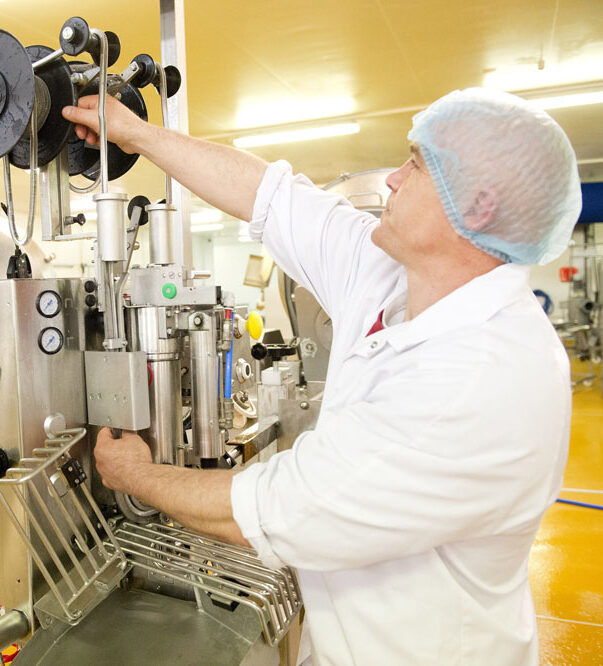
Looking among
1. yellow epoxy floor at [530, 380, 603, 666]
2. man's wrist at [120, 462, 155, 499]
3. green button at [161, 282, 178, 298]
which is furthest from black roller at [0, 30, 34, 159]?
yellow epoxy floor at [530, 380, 603, 666]

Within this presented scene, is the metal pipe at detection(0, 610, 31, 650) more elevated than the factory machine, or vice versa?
the factory machine

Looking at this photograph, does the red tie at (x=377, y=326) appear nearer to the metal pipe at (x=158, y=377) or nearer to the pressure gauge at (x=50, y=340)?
the metal pipe at (x=158, y=377)

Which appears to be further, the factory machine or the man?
the factory machine

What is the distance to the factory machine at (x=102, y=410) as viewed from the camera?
91 centimetres

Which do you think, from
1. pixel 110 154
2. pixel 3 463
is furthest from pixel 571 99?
pixel 3 463

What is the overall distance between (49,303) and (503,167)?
30.3 inches

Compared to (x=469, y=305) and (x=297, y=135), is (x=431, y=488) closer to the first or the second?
(x=469, y=305)

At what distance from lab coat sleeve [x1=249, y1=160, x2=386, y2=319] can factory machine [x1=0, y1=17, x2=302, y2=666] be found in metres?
0.20

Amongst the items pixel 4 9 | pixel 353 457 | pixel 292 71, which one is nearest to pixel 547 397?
pixel 353 457

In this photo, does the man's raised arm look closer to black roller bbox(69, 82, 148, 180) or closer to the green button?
black roller bbox(69, 82, 148, 180)

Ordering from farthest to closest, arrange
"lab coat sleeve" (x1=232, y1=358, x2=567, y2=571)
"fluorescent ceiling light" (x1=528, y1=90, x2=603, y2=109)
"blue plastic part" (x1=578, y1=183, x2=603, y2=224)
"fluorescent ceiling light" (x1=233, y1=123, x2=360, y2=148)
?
"blue plastic part" (x1=578, y1=183, x2=603, y2=224) < "fluorescent ceiling light" (x1=233, y1=123, x2=360, y2=148) < "fluorescent ceiling light" (x1=528, y1=90, x2=603, y2=109) < "lab coat sleeve" (x1=232, y1=358, x2=567, y2=571)

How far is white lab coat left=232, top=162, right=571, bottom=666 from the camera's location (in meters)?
0.70

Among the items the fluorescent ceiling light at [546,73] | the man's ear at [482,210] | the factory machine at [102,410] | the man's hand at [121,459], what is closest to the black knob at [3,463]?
the factory machine at [102,410]

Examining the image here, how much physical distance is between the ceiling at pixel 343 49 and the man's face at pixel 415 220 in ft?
9.32
